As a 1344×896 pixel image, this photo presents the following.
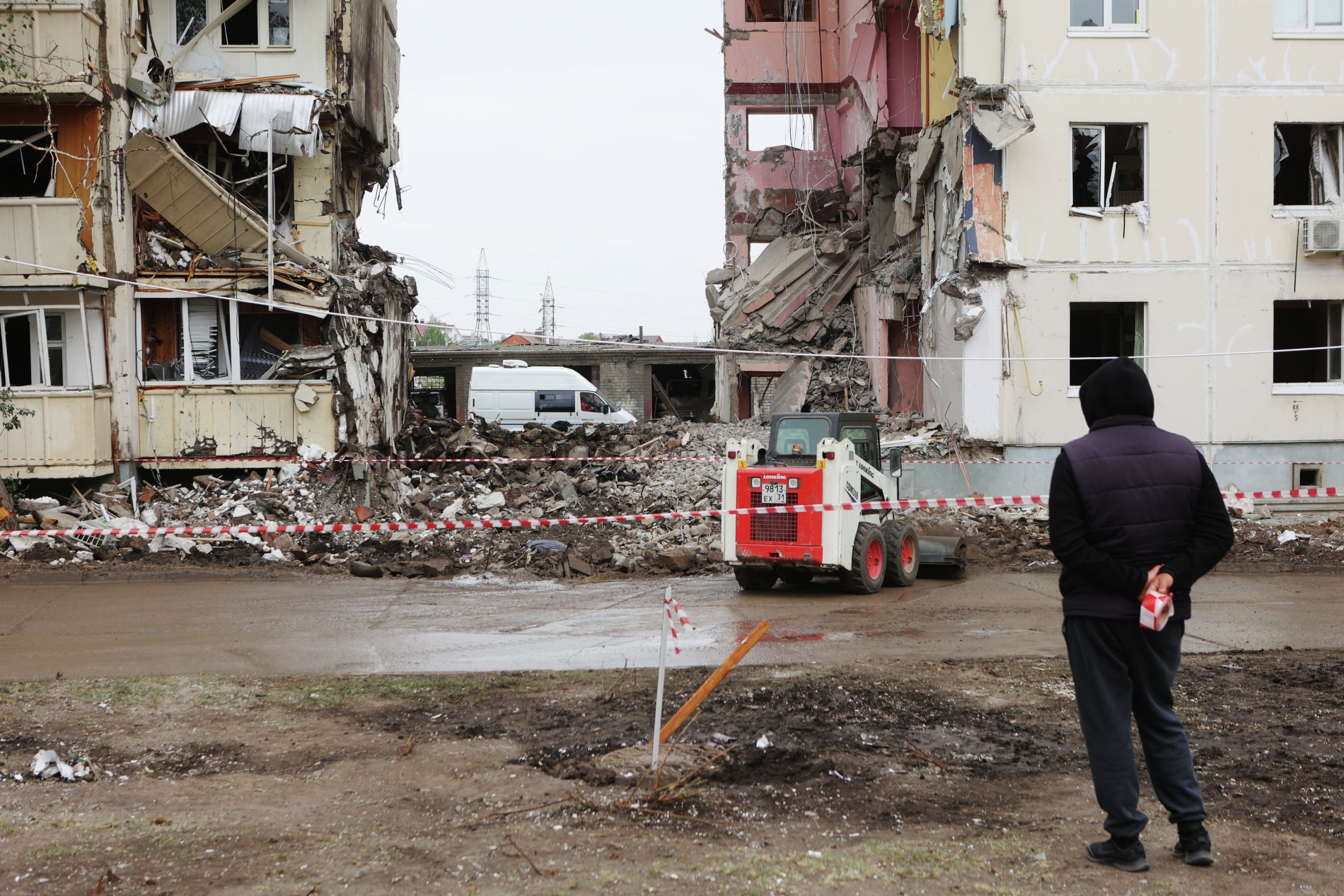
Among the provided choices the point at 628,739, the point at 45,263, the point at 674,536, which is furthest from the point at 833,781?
the point at 45,263

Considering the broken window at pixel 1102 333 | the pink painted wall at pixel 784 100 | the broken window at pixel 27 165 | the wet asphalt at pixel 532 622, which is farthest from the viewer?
the pink painted wall at pixel 784 100

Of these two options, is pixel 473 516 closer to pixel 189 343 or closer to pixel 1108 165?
pixel 189 343

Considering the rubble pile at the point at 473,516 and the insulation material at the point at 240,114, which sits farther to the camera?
the insulation material at the point at 240,114

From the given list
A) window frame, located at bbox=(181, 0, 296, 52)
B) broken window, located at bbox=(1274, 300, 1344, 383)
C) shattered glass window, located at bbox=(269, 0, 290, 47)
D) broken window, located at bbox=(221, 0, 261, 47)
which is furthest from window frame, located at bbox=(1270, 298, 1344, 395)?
broken window, located at bbox=(221, 0, 261, 47)

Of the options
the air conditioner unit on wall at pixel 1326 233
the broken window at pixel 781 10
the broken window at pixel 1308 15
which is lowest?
the air conditioner unit on wall at pixel 1326 233

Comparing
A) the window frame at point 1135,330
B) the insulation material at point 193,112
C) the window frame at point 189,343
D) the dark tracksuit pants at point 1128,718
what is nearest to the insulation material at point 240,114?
the insulation material at point 193,112

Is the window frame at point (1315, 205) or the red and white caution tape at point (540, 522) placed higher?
the window frame at point (1315, 205)

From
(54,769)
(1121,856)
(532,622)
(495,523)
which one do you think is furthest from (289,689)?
(495,523)

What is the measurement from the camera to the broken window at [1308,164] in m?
18.9

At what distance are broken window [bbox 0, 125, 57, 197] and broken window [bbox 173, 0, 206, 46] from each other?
127 inches

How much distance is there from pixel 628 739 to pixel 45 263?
15.7 meters

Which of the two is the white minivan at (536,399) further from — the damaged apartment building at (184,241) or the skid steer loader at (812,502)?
the skid steer loader at (812,502)

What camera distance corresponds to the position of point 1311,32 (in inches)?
733

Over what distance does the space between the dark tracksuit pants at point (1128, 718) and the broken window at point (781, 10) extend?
1192 inches
